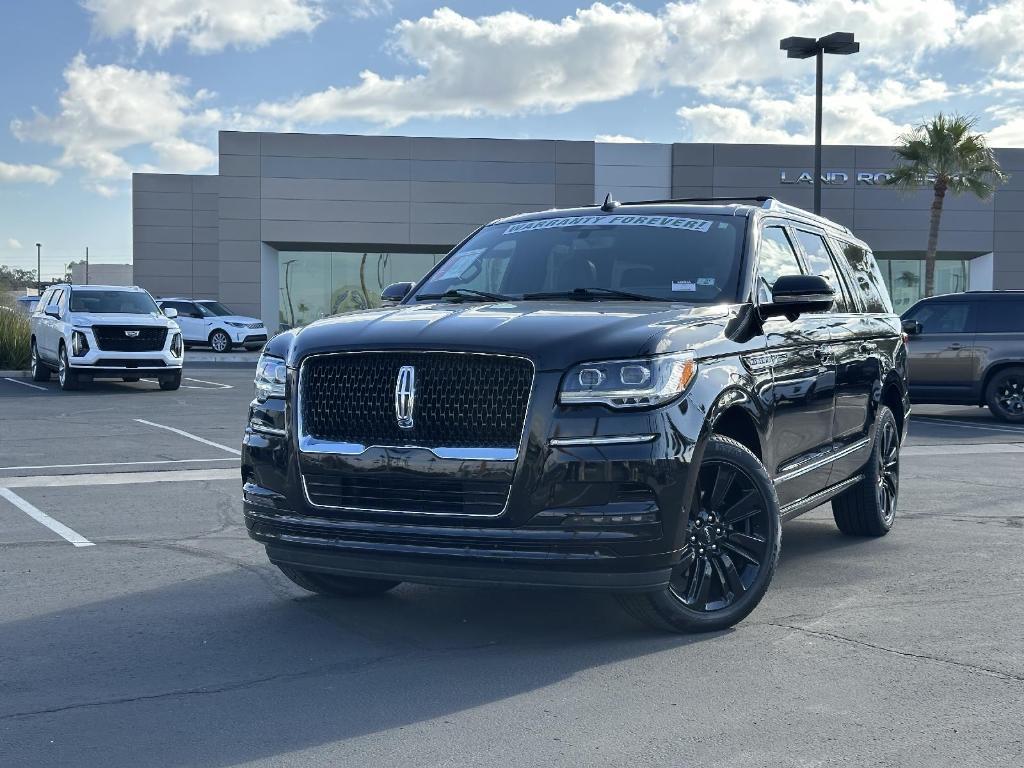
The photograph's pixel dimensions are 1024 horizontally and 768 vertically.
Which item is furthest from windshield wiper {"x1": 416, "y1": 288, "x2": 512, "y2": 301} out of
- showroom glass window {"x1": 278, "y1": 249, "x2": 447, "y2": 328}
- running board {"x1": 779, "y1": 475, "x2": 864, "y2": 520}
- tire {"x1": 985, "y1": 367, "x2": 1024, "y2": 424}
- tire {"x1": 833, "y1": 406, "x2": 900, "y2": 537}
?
showroom glass window {"x1": 278, "y1": 249, "x2": 447, "y2": 328}

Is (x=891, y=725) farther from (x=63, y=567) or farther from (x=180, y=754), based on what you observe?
(x=63, y=567)

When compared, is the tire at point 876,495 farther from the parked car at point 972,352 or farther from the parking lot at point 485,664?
the parked car at point 972,352

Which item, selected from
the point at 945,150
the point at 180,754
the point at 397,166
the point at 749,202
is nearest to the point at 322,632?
the point at 180,754

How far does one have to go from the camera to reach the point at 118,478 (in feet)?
35.6

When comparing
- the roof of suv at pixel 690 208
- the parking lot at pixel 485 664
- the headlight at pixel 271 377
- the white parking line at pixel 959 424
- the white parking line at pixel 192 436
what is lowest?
the white parking line at pixel 959 424

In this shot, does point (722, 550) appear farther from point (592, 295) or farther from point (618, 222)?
point (618, 222)

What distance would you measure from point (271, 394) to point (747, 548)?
222 centimetres

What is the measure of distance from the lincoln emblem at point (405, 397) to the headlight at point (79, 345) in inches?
719

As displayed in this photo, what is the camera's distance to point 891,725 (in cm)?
430

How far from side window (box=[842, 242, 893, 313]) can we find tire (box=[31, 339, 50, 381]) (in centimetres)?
1917

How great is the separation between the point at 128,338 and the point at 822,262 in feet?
56.1

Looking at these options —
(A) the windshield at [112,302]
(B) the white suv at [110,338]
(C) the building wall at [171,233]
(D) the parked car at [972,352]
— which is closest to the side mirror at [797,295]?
(D) the parked car at [972,352]

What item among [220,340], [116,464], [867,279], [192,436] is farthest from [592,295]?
[220,340]

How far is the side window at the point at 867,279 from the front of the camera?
26.7 ft
